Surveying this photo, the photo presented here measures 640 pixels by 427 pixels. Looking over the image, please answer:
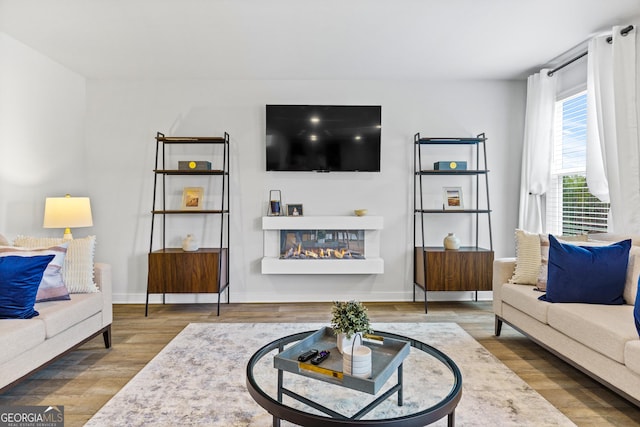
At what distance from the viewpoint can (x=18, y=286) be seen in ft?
7.24

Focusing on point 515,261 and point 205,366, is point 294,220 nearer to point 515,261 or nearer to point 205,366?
point 205,366

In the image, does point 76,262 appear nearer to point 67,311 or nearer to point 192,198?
point 67,311

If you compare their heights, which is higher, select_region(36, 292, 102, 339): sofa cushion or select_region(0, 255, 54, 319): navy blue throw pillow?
select_region(0, 255, 54, 319): navy blue throw pillow

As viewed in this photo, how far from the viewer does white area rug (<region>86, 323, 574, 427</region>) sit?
6.27 ft

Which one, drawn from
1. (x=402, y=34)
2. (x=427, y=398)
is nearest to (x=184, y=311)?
(x=427, y=398)

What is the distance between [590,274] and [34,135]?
4721 mm

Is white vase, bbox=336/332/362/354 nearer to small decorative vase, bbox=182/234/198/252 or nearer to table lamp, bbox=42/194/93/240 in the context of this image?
small decorative vase, bbox=182/234/198/252

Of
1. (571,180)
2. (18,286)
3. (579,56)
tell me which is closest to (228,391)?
(18,286)

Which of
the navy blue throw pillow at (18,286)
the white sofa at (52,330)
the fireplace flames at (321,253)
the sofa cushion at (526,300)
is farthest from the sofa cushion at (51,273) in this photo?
the sofa cushion at (526,300)

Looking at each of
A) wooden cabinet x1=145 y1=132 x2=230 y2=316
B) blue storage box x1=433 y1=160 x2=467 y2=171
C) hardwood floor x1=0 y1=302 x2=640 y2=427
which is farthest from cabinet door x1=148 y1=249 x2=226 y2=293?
blue storage box x1=433 y1=160 x2=467 y2=171

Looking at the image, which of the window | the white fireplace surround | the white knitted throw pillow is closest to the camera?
the white knitted throw pillow

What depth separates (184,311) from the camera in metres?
3.99

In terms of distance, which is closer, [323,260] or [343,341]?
[343,341]

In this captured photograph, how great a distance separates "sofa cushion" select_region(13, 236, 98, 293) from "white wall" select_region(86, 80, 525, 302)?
1.55 m
